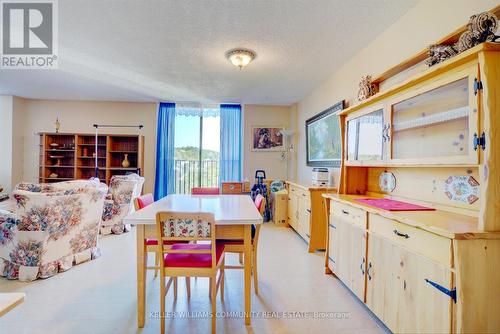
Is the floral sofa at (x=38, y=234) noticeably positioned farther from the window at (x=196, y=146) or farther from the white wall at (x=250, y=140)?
the white wall at (x=250, y=140)

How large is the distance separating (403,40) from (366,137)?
36.4 inches

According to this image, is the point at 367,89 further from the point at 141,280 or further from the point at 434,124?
the point at 141,280

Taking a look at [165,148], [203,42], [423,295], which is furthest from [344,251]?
[165,148]

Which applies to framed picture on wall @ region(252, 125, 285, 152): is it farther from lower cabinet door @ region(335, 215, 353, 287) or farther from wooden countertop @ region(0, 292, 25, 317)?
wooden countertop @ region(0, 292, 25, 317)

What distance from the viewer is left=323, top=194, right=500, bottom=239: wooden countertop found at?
1134 mm

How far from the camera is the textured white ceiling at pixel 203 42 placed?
217cm

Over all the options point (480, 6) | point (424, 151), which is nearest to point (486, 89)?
point (424, 151)

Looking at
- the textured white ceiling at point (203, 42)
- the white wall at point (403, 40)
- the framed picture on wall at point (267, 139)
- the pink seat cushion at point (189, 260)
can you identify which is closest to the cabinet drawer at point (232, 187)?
the framed picture on wall at point (267, 139)

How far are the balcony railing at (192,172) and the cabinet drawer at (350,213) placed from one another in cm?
388

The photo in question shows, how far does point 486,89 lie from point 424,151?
617mm

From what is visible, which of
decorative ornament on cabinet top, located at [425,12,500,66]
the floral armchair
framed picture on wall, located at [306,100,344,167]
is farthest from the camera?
the floral armchair

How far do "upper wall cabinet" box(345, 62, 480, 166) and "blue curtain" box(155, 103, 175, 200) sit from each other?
4.38 meters

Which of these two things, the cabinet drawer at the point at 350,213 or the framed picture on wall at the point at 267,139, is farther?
the framed picture on wall at the point at 267,139

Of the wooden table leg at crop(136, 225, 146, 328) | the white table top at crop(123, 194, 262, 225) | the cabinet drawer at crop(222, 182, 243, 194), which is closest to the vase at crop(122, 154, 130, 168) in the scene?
the cabinet drawer at crop(222, 182, 243, 194)
